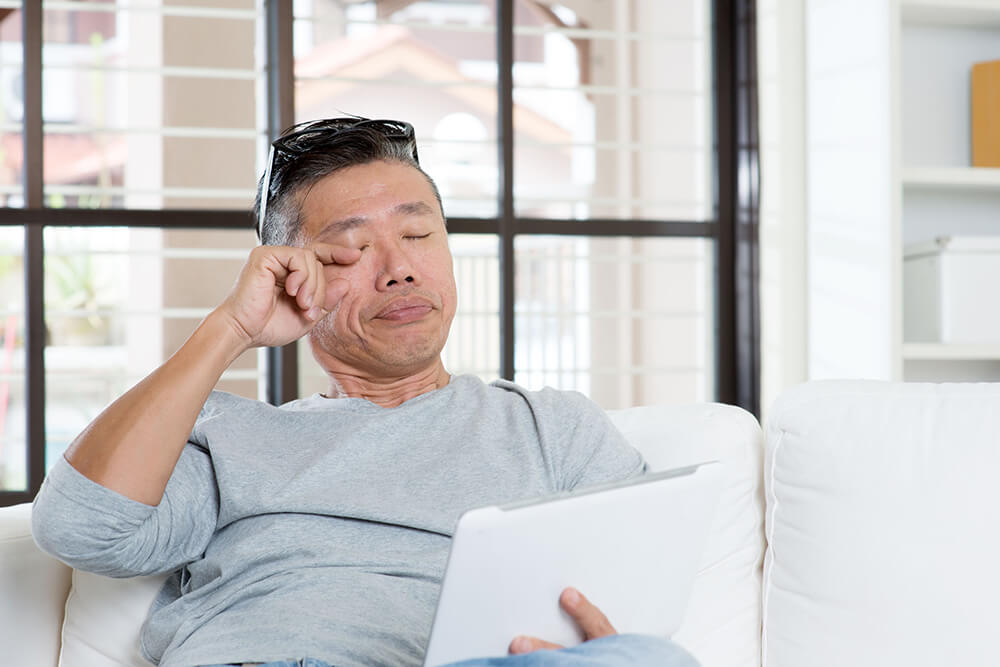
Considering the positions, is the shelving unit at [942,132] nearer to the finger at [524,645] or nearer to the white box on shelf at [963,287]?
the white box on shelf at [963,287]

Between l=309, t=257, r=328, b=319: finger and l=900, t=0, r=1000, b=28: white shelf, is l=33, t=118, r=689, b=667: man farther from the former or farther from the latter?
l=900, t=0, r=1000, b=28: white shelf

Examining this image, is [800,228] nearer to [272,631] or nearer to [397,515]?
[397,515]

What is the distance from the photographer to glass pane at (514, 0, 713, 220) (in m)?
5.11

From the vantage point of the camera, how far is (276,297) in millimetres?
1267

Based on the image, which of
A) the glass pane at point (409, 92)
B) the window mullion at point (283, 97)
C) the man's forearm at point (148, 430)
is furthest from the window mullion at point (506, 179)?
the glass pane at point (409, 92)

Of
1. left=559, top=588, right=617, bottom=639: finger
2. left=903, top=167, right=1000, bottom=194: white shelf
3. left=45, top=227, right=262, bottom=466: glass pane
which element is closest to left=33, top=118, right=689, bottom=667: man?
left=559, top=588, right=617, bottom=639: finger

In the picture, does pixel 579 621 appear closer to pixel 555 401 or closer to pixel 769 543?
pixel 555 401

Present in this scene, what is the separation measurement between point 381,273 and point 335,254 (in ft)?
0.23

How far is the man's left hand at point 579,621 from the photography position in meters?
0.88

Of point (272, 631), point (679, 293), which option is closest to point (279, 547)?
point (272, 631)

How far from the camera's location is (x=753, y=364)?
9.12 feet

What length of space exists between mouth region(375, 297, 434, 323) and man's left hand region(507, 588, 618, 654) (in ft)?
1.94

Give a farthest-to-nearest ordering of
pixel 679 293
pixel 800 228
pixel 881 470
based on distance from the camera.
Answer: pixel 679 293
pixel 800 228
pixel 881 470

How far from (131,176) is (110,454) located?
12.2 feet
